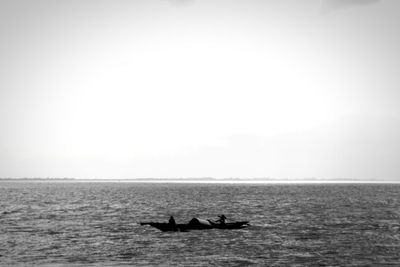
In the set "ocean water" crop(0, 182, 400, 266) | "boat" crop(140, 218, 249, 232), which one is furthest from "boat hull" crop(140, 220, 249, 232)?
"ocean water" crop(0, 182, 400, 266)

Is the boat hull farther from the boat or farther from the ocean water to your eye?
the ocean water

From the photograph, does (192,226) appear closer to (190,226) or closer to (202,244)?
(190,226)

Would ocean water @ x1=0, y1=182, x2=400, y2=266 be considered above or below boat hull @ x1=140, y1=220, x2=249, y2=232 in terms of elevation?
below

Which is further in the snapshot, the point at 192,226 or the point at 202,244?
the point at 192,226

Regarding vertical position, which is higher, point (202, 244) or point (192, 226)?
point (192, 226)

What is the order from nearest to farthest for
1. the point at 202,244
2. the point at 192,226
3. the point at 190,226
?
1. the point at 202,244
2. the point at 190,226
3. the point at 192,226

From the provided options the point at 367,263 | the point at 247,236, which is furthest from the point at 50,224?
the point at 367,263

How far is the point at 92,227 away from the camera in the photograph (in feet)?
193

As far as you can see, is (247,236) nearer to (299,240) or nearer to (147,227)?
(299,240)

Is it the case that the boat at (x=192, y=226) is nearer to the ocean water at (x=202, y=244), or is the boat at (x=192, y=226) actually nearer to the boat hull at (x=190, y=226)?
the boat hull at (x=190, y=226)

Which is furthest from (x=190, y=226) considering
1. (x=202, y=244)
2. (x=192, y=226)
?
(x=202, y=244)

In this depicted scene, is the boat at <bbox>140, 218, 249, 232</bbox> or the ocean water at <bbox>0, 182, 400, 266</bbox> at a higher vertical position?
the boat at <bbox>140, 218, 249, 232</bbox>

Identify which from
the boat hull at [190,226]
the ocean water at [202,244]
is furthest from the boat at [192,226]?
the ocean water at [202,244]

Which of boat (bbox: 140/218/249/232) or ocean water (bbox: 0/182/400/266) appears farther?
boat (bbox: 140/218/249/232)
